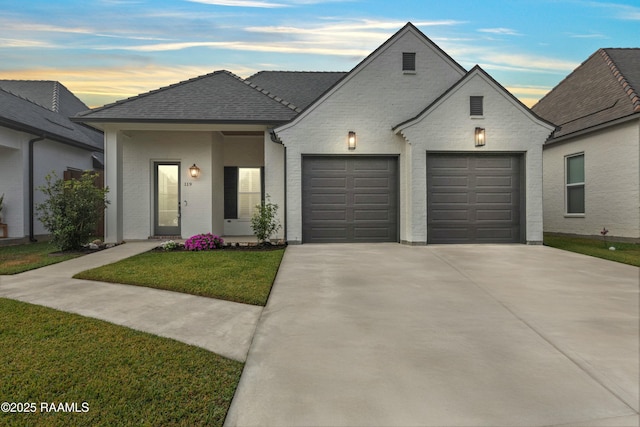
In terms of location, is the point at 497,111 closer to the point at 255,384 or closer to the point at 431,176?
the point at 431,176

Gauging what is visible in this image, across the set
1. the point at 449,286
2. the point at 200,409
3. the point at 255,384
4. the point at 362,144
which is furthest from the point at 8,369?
the point at 362,144

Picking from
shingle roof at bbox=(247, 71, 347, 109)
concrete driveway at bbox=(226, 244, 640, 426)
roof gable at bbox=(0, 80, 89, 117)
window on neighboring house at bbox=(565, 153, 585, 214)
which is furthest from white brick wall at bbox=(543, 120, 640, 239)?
roof gable at bbox=(0, 80, 89, 117)

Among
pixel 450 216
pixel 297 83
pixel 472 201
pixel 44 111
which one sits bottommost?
pixel 450 216

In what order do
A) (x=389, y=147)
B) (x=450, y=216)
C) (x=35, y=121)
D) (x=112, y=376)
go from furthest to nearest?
1. (x=35, y=121)
2. (x=389, y=147)
3. (x=450, y=216)
4. (x=112, y=376)

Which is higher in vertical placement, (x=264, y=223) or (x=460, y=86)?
(x=460, y=86)

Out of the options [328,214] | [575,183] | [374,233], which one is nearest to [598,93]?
[575,183]

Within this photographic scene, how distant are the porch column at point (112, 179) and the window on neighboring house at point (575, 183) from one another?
14.5m

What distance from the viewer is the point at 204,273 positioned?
18.5 feet

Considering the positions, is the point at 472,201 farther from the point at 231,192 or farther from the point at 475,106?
the point at 231,192

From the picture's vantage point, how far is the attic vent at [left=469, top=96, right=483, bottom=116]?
8.75 metres

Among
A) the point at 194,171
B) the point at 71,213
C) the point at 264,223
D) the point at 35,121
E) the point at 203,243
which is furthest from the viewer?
the point at 35,121

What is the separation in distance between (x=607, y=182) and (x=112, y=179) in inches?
572

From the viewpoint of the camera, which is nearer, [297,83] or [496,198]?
[496,198]

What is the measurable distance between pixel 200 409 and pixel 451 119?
873 centimetres
